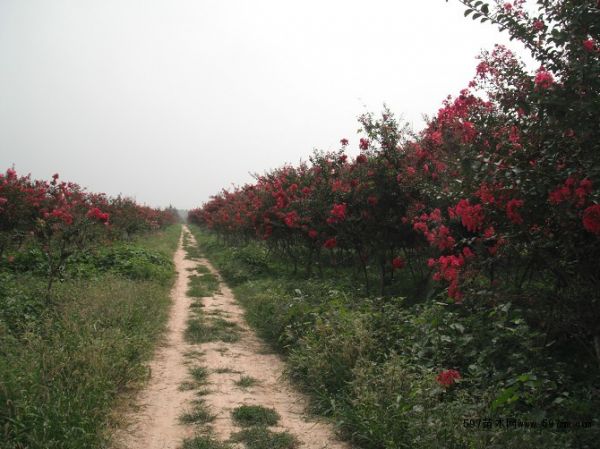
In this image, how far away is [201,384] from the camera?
531 centimetres

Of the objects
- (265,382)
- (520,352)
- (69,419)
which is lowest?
(265,382)

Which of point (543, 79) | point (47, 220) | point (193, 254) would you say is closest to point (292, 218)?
point (47, 220)

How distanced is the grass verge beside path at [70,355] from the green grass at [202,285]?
2.05 metres

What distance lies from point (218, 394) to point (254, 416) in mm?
741

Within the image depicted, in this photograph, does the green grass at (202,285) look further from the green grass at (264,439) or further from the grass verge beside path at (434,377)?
the green grass at (264,439)

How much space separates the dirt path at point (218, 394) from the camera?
4.05m

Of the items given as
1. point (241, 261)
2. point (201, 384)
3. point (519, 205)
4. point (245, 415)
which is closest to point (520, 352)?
point (519, 205)

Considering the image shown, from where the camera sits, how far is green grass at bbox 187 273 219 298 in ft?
36.4

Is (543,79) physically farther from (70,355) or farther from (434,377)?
(70,355)

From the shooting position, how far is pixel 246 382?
5.45 metres

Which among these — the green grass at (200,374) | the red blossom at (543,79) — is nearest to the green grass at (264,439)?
the green grass at (200,374)

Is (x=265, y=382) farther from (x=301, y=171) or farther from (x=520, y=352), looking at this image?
(x=301, y=171)

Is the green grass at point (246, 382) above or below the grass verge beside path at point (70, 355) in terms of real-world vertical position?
below

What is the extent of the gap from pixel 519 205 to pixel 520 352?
5.82ft
